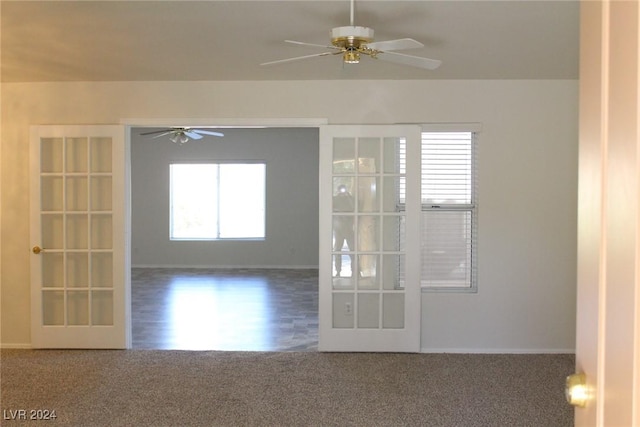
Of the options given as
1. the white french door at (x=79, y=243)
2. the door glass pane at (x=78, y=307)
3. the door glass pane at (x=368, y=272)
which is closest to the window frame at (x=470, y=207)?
the door glass pane at (x=368, y=272)

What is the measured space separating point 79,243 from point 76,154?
808mm

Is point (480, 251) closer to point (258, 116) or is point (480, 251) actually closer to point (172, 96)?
point (258, 116)

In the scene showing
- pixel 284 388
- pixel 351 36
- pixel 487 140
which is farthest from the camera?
pixel 487 140

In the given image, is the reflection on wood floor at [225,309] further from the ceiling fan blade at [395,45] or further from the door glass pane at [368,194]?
the ceiling fan blade at [395,45]

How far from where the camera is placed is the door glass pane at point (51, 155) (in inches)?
216

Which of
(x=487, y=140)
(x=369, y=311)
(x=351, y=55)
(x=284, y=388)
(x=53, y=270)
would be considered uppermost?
(x=351, y=55)

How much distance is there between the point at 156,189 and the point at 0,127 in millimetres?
6303

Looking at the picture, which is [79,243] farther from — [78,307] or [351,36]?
[351,36]

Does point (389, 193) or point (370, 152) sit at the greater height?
point (370, 152)

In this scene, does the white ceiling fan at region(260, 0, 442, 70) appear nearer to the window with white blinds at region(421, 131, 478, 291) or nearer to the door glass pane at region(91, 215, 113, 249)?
the window with white blinds at region(421, 131, 478, 291)

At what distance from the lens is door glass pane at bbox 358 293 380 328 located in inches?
215

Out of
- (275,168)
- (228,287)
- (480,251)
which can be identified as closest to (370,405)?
(480,251)

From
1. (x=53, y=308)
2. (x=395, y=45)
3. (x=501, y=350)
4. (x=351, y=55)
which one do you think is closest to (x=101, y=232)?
(x=53, y=308)

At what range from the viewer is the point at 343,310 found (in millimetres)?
5500
